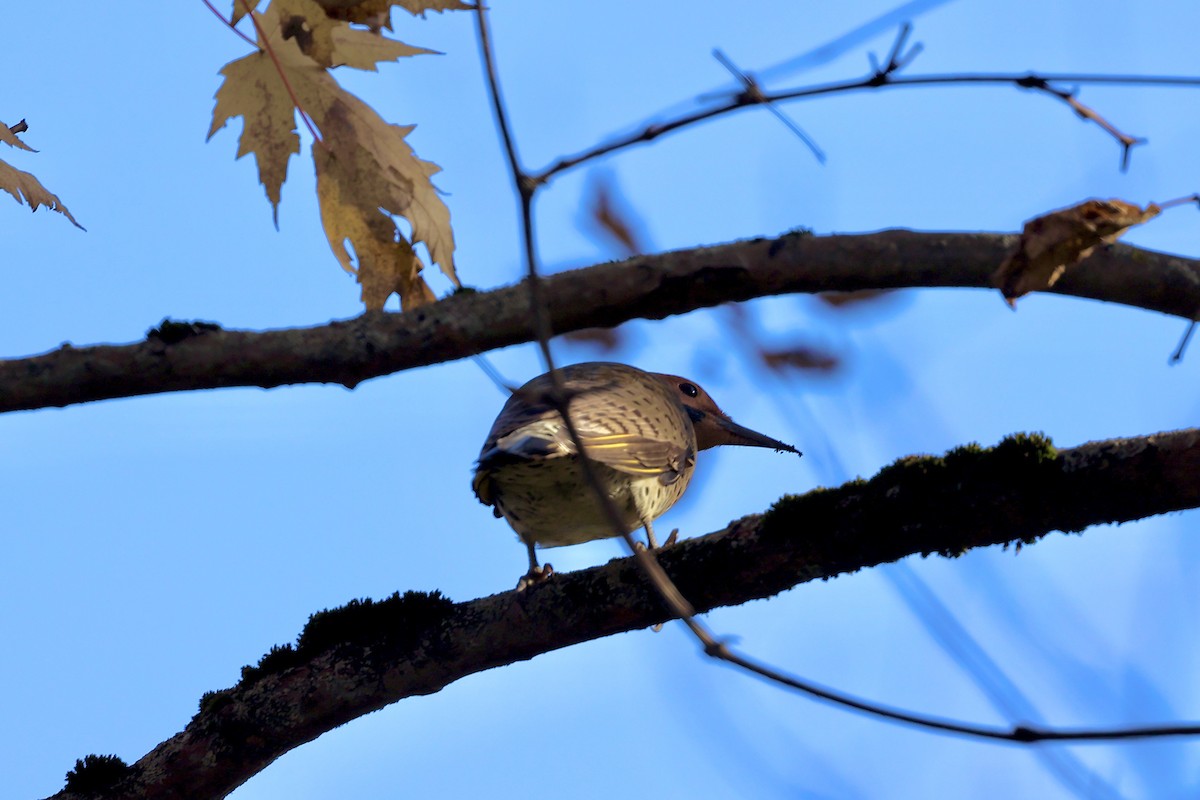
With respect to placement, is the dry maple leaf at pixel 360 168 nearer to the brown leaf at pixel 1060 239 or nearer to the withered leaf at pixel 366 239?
the withered leaf at pixel 366 239

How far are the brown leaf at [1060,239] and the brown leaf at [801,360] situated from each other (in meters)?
0.39

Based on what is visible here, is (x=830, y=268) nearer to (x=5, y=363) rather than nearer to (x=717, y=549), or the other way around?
(x=717, y=549)

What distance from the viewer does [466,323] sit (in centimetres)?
319

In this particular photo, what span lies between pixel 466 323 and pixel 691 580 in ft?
4.14

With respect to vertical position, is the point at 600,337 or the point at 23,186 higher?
the point at 23,186

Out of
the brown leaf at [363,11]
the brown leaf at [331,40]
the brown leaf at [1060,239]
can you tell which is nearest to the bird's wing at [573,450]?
the brown leaf at [331,40]

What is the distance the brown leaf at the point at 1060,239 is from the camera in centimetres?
238

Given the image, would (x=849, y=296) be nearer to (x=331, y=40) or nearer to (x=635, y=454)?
(x=331, y=40)

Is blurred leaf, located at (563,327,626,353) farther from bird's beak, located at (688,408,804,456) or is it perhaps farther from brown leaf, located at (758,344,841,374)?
bird's beak, located at (688,408,804,456)

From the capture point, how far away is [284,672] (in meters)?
4.23

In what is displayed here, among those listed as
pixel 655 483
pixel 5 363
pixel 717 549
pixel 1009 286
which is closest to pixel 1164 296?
pixel 1009 286

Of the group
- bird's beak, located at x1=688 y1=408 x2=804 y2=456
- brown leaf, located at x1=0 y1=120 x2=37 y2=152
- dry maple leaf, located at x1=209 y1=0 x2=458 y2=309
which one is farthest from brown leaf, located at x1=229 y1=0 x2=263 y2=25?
bird's beak, located at x1=688 y1=408 x2=804 y2=456

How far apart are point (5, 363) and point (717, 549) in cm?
217

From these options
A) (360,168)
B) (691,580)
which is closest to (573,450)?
(691,580)
